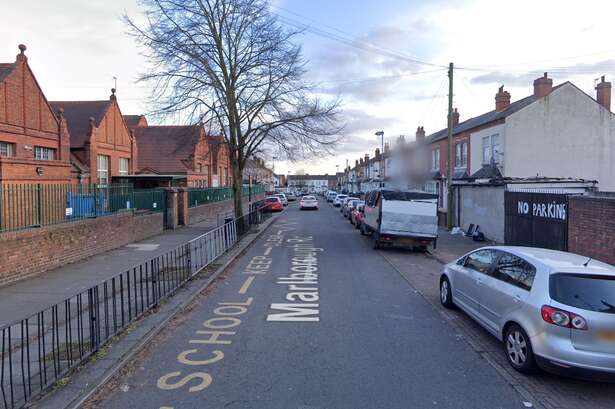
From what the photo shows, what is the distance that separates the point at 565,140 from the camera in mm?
24453

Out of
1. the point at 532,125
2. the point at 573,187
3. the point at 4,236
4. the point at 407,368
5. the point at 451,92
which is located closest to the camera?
the point at 407,368

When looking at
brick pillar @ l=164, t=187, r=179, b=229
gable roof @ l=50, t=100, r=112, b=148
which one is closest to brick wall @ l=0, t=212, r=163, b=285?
brick pillar @ l=164, t=187, r=179, b=229

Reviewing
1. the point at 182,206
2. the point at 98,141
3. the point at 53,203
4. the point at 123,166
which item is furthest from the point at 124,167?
the point at 53,203

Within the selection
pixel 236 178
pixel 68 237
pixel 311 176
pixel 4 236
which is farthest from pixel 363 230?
pixel 311 176

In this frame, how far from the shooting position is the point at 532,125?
23844 millimetres

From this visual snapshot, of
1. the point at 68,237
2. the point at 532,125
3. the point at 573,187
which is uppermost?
the point at 532,125

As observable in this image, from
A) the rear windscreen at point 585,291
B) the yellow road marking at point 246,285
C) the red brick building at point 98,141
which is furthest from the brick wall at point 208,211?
the rear windscreen at point 585,291

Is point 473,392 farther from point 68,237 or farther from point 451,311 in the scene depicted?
point 68,237

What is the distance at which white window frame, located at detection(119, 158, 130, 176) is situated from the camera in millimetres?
32531

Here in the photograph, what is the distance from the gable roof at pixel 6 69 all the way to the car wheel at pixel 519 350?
22.8 m

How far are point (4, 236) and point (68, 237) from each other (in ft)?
8.77

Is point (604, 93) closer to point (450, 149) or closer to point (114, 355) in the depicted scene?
point (450, 149)

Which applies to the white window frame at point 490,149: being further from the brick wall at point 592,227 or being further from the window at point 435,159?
the brick wall at point 592,227

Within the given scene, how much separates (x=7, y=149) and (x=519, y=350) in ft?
75.8
